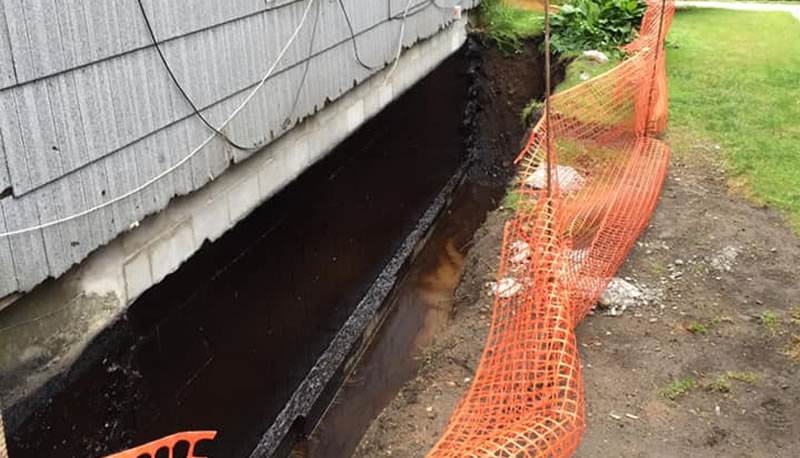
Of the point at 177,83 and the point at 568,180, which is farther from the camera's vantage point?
the point at 568,180

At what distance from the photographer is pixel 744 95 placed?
40.6 feet

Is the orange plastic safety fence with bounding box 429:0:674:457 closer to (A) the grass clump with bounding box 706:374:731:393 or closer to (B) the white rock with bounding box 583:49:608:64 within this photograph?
(B) the white rock with bounding box 583:49:608:64

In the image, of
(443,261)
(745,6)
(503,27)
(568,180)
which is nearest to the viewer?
(568,180)

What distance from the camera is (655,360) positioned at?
635 centimetres

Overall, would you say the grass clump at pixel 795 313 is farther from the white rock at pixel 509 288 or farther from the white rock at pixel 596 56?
the white rock at pixel 596 56

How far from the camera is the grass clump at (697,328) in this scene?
666 centimetres

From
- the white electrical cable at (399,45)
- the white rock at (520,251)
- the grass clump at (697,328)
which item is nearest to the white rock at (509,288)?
the white rock at (520,251)

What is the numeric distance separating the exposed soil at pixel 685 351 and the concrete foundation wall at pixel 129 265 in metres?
2.35

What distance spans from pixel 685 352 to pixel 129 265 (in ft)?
14.6

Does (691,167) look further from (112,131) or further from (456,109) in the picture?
(112,131)

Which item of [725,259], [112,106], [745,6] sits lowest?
[725,259]

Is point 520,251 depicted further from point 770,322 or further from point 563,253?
point 770,322

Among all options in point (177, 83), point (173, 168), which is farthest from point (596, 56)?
point (173, 168)

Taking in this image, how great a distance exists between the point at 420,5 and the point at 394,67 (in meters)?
1.30
